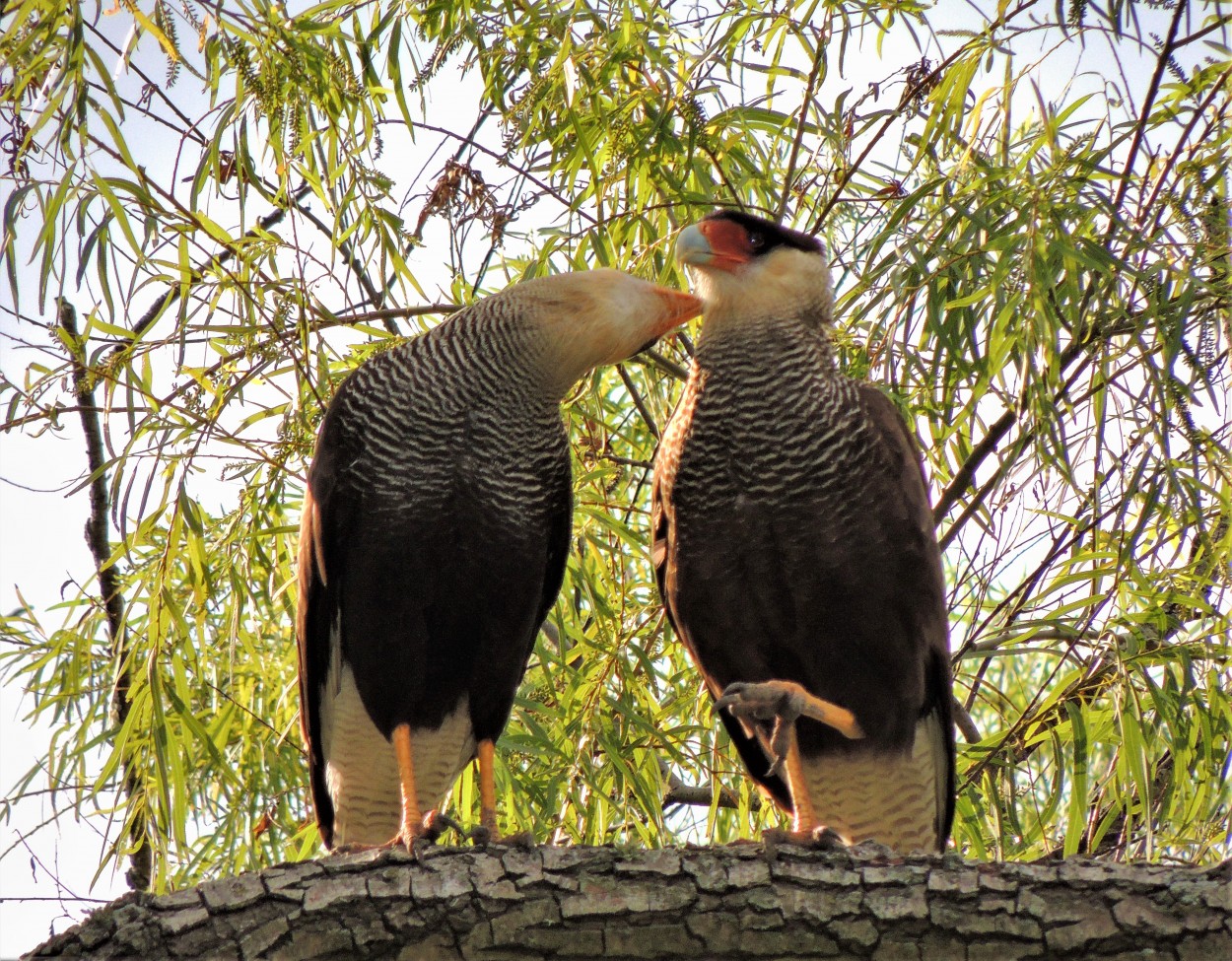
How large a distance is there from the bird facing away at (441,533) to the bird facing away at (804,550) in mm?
189

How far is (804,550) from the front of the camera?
121 inches

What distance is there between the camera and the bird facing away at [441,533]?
3088 millimetres

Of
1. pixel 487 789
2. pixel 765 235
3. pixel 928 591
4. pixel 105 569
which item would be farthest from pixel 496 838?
pixel 765 235

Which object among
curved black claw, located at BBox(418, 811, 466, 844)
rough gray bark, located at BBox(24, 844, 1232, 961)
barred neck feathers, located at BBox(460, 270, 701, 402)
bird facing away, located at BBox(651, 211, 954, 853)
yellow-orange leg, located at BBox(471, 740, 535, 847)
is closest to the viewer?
rough gray bark, located at BBox(24, 844, 1232, 961)

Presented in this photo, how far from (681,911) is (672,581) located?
1.06m

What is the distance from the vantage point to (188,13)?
2961mm

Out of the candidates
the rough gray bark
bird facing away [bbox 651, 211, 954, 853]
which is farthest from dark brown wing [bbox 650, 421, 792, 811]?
the rough gray bark

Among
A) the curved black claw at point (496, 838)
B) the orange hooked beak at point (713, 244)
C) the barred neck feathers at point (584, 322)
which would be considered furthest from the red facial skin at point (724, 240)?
the curved black claw at point (496, 838)

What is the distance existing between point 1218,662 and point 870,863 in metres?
1.38

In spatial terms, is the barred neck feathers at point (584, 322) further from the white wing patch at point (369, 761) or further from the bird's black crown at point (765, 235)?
the white wing patch at point (369, 761)

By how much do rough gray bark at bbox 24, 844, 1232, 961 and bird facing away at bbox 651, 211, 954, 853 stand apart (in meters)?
0.69

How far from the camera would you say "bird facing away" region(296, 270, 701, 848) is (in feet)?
10.1

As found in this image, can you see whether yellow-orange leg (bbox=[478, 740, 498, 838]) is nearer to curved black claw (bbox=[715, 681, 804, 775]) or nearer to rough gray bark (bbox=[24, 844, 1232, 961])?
curved black claw (bbox=[715, 681, 804, 775])

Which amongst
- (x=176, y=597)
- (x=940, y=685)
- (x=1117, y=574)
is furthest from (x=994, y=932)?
(x=176, y=597)
